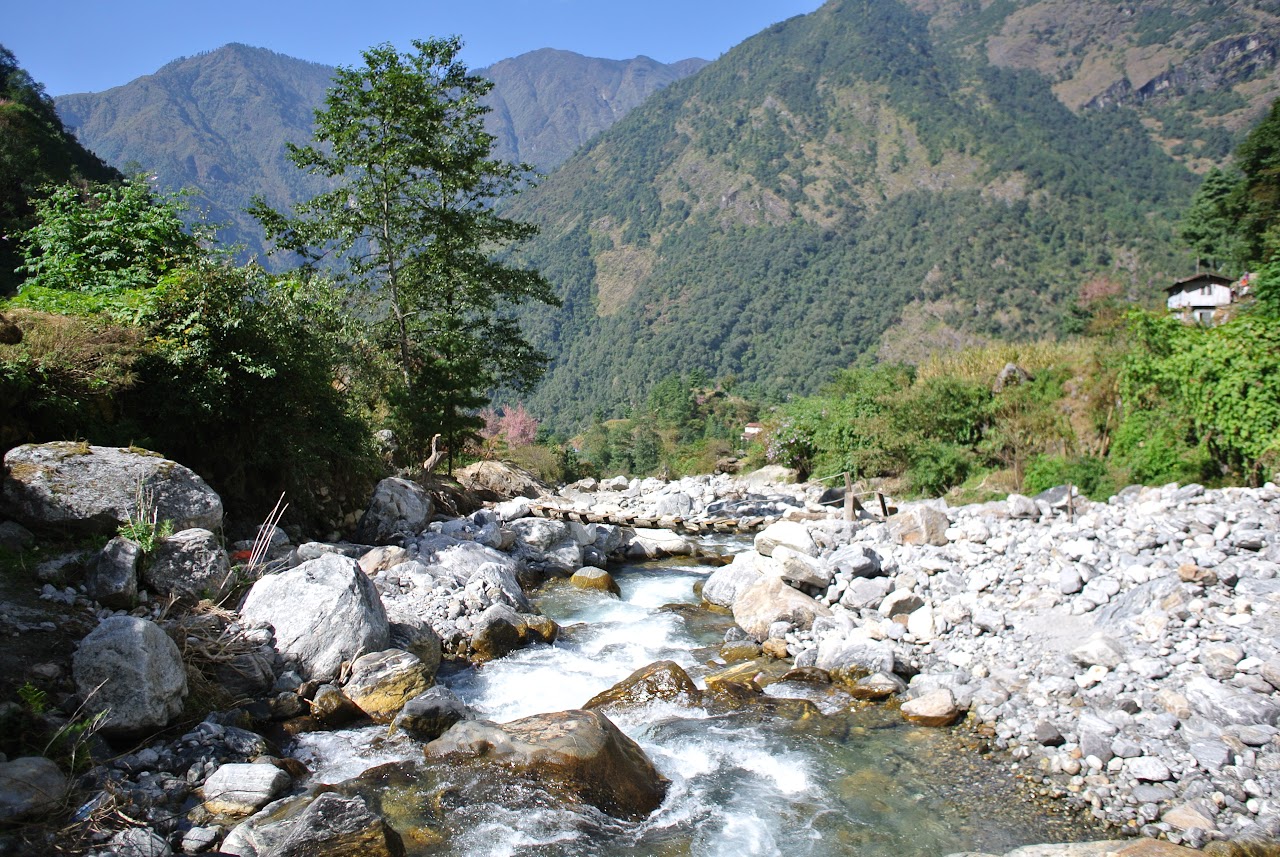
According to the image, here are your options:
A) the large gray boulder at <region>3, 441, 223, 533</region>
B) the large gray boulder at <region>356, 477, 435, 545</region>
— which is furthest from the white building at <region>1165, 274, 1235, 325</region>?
the large gray boulder at <region>3, 441, 223, 533</region>

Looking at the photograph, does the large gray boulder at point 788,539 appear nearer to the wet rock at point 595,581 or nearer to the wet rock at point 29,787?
the wet rock at point 595,581

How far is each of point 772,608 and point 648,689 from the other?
252cm

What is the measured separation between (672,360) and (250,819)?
85880mm

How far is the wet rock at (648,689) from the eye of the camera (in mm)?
7176

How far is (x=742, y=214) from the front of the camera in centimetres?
12375

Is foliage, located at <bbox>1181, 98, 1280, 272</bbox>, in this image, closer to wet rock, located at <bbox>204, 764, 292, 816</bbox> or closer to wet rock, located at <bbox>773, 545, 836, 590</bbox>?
wet rock, located at <bbox>773, 545, 836, 590</bbox>

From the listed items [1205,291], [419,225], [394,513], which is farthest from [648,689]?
[1205,291]

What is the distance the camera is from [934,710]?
21.9 feet

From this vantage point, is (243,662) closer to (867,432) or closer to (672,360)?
(867,432)

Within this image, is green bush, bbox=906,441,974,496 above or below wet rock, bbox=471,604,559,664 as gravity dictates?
below

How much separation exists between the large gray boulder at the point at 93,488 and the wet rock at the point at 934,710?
7.14 meters

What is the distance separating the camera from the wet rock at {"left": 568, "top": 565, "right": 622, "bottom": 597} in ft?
38.7

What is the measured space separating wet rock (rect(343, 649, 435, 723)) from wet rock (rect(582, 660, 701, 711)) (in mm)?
1603

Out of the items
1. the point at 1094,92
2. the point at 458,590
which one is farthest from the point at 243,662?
the point at 1094,92
